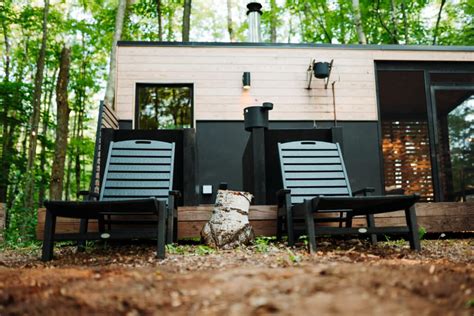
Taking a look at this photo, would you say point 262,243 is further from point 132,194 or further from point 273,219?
point 132,194

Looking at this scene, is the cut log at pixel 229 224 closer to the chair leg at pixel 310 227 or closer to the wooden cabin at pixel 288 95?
the chair leg at pixel 310 227

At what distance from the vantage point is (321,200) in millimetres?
3354

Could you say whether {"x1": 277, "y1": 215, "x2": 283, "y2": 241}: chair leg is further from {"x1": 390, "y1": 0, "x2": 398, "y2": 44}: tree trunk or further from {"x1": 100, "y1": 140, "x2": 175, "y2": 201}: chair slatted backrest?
{"x1": 390, "y1": 0, "x2": 398, "y2": 44}: tree trunk

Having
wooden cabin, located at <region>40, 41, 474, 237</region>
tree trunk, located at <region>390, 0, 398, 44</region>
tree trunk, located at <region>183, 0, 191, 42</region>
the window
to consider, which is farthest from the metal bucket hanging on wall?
tree trunk, located at <region>390, 0, 398, 44</region>

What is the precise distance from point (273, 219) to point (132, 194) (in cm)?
146

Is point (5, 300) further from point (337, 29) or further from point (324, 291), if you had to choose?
point (337, 29)

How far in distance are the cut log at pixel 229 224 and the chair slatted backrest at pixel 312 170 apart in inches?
21.0

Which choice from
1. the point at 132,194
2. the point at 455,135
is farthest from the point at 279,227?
the point at 455,135

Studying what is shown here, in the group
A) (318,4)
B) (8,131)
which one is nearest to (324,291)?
(8,131)

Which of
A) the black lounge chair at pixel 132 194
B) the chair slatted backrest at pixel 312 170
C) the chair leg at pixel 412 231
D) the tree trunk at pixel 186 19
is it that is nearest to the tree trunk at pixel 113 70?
the tree trunk at pixel 186 19

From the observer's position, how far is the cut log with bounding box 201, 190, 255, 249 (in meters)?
3.99

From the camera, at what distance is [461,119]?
7.08 meters

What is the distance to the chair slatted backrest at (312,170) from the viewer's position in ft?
14.3

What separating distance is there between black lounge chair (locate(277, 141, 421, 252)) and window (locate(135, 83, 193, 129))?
2876mm
